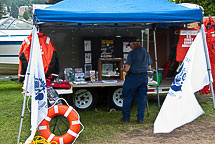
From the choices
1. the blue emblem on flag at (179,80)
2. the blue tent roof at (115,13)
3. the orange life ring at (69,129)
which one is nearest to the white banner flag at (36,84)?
the orange life ring at (69,129)

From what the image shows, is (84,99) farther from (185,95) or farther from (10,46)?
(10,46)

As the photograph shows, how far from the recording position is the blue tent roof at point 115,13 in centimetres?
503

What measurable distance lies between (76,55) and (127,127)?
2.61 metres

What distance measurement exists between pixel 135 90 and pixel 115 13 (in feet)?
5.59

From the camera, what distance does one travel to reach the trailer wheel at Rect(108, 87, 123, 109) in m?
7.28

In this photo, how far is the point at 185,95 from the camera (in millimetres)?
5234

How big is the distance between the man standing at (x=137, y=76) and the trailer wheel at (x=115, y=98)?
1087 millimetres

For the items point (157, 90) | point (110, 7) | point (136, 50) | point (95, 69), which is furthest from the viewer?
point (95, 69)

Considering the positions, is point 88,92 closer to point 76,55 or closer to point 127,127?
point 76,55

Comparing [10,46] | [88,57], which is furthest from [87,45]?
[10,46]

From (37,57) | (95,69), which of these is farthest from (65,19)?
(95,69)

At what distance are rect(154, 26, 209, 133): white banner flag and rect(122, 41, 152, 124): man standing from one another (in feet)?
2.82

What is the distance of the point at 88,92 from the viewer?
719cm

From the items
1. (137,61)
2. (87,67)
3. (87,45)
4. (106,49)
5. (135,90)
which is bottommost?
(135,90)
